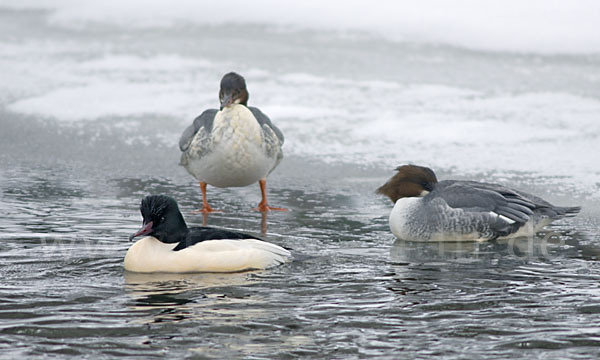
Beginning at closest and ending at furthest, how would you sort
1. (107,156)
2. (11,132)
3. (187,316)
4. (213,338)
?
1. (213,338)
2. (187,316)
3. (107,156)
4. (11,132)

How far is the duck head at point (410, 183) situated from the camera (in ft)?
21.2

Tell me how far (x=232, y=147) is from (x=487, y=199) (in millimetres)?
2009

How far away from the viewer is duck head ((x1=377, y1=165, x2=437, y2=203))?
646 cm

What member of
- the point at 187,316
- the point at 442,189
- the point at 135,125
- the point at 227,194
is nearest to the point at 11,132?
the point at 135,125

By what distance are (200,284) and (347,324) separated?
1.13 metres

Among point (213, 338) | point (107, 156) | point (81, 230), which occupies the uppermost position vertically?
point (107, 156)

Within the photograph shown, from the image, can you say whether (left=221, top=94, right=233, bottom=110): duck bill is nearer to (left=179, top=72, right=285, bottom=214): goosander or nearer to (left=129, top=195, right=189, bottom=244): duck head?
(left=179, top=72, right=285, bottom=214): goosander

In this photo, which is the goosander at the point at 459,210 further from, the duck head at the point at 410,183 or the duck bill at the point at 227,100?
the duck bill at the point at 227,100

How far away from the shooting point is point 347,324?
165 inches

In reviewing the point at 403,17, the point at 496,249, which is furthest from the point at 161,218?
the point at 403,17

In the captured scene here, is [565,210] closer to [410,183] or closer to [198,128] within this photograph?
[410,183]

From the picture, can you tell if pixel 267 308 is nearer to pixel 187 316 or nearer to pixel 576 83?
pixel 187 316

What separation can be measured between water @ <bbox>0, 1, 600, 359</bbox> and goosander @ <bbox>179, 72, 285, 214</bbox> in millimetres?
331

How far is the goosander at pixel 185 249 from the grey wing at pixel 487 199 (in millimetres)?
1527
